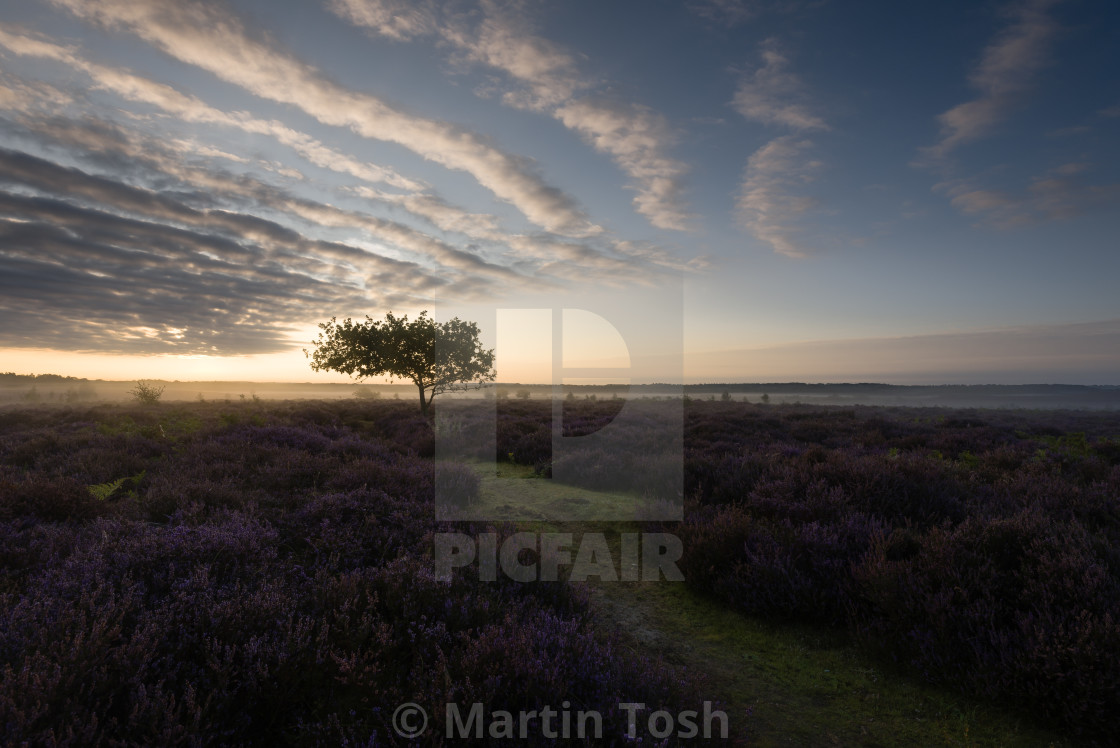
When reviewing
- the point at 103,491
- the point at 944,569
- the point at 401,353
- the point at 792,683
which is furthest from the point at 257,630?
the point at 401,353

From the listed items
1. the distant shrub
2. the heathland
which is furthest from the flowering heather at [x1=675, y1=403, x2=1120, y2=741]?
the distant shrub

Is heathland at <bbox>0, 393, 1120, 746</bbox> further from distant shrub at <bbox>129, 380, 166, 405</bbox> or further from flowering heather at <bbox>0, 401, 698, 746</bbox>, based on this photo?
distant shrub at <bbox>129, 380, 166, 405</bbox>

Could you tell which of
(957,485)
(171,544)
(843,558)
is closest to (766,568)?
(843,558)

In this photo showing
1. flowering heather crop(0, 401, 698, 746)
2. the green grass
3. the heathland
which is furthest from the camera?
the green grass

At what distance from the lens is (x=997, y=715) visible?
3.24m

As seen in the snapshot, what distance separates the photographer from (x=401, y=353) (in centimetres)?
2369

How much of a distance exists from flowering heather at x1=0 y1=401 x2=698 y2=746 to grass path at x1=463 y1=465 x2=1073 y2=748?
52 cm

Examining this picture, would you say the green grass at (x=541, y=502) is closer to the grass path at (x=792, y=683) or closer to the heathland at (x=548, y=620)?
the heathland at (x=548, y=620)

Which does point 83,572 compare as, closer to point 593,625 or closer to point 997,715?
point 593,625

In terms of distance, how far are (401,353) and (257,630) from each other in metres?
21.5

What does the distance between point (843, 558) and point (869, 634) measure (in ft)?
3.20

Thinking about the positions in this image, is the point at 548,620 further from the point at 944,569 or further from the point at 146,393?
the point at 146,393

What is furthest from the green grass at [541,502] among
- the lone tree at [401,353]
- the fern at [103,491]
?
the lone tree at [401,353]

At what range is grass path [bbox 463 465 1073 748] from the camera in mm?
3127
